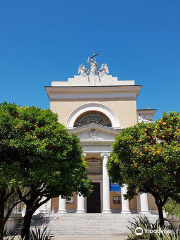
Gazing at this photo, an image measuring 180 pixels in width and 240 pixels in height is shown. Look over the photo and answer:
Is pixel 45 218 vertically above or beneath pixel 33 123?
beneath

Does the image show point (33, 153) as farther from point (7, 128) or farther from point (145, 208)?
point (145, 208)

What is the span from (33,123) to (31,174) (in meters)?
2.29

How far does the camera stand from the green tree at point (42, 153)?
33.9ft

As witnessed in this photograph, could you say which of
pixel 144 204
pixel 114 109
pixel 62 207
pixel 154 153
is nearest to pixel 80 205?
pixel 62 207

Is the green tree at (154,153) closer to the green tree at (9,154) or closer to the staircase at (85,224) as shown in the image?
the green tree at (9,154)

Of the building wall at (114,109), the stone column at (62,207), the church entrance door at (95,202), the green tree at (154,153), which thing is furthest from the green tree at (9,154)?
the building wall at (114,109)

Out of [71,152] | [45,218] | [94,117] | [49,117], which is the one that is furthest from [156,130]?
[94,117]

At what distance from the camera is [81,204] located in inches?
1006

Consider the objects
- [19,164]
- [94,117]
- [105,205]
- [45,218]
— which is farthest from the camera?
[94,117]

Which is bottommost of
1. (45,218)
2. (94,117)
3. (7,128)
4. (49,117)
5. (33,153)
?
(45,218)

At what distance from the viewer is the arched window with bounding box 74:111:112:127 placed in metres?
30.5

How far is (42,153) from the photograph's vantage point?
10391 millimetres

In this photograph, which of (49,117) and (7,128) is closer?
(7,128)

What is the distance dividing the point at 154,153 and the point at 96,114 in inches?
Answer: 797
